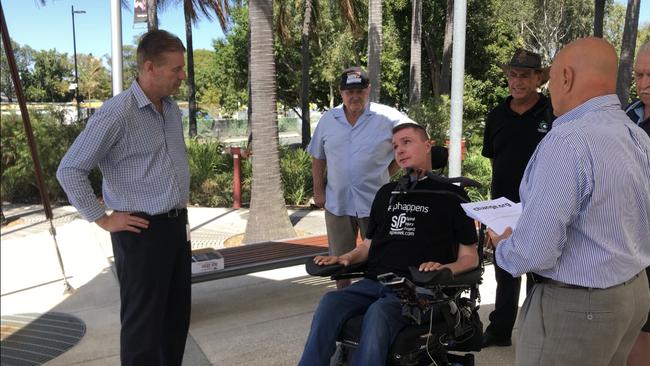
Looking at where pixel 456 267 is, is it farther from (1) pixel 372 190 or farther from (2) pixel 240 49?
(2) pixel 240 49

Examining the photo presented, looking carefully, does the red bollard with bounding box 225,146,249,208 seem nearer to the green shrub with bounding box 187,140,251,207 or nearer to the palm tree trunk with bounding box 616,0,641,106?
the green shrub with bounding box 187,140,251,207

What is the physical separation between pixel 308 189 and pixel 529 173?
855 cm

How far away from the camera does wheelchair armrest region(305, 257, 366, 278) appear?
115 inches

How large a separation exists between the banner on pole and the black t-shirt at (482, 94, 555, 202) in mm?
3996

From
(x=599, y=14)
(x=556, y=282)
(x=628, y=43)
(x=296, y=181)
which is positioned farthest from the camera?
(x=628, y=43)

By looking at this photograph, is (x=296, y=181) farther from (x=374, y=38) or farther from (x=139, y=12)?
(x=139, y=12)

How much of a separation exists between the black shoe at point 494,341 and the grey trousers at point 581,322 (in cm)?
197

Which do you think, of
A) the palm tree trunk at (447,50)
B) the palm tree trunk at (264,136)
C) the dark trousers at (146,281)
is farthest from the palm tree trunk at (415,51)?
the dark trousers at (146,281)

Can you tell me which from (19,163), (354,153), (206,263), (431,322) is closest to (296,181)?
(206,263)

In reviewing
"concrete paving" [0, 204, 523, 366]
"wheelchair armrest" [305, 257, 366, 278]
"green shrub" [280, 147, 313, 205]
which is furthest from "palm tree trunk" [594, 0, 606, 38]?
"wheelchair armrest" [305, 257, 366, 278]

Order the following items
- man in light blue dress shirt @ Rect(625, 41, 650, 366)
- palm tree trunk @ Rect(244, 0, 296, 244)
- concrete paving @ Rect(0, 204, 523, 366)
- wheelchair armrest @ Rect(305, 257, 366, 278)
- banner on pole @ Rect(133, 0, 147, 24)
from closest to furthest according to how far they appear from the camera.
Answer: man in light blue dress shirt @ Rect(625, 41, 650, 366) < wheelchair armrest @ Rect(305, 257, 366, 278) < concrete paving @ Rect(0, 204, 523, 366) < banner on pole @ Rect(133, 0, 147, 24) < palm tree trunk @ Rect(244, 0, 296, 244)

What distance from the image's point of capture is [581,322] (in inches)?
70.7

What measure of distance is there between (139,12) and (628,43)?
47.6 ft

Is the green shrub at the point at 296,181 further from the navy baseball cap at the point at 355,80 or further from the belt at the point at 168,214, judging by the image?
the belt at the point at 168,214
